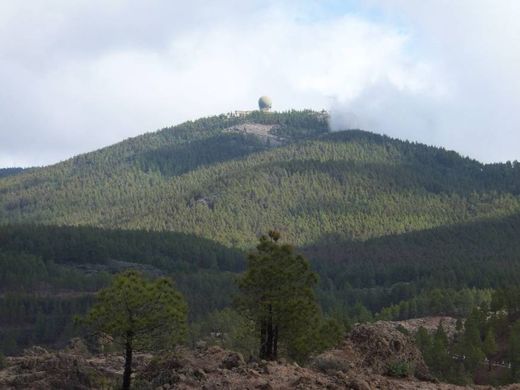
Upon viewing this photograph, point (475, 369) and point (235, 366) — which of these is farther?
point (475, 369)

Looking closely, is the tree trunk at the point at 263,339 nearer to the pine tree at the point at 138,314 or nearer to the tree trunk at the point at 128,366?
the pine tree at the point at 138,314

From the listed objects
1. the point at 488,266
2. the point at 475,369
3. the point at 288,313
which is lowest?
the point at 475,369

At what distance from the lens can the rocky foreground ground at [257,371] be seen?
99.2ft

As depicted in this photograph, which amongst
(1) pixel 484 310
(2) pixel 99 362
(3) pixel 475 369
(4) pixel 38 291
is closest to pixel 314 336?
→ (2) pixel 99 362

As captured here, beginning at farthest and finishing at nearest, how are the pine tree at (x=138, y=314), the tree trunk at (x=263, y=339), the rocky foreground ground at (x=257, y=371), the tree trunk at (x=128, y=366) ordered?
the tree trunk at (x=263, y=339)
the pine tree at (x=138, y=314)
the tree trunk at (x=128, y=366)
the rocky foreground ground at (x=257, y=371)

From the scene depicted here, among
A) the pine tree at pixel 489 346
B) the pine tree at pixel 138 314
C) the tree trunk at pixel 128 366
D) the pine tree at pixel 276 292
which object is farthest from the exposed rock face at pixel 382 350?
the pine tree at pixel 489 346

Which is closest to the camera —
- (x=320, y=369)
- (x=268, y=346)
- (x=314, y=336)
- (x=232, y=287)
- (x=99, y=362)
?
(x=320, y=369)

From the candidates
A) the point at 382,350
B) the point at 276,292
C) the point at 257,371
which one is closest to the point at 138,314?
the point at 276,292

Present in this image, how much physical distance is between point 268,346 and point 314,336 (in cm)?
989

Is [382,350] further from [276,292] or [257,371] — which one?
[276,292]

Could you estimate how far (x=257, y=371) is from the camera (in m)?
32.2

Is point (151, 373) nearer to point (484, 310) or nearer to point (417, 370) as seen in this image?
point (417, 370)

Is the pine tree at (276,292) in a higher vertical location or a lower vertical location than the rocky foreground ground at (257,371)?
higher

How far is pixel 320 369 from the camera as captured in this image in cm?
3441
